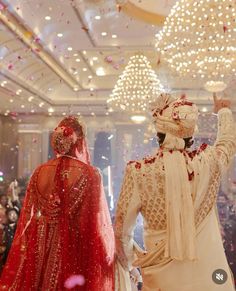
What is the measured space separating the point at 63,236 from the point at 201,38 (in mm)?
3290

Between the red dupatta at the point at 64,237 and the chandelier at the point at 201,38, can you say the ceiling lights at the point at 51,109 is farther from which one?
the red dupatta at the point at 64,237

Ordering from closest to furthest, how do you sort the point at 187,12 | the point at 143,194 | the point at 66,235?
the point at 143,194 < the point at 66,235 < the point at 187,12

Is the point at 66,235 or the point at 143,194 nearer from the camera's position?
the point at 143,194

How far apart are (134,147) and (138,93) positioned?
4940 mm

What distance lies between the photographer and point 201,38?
5.09m

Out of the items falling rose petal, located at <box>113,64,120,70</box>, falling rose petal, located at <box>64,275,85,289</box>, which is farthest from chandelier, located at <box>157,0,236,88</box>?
falling rose petal, located at <box>113,64,120,70</box>

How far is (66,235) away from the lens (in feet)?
7.89

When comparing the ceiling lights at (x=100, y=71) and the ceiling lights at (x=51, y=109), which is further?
the ceiling lights at (x=51, y=109)

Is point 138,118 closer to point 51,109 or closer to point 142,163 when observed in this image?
point 51,109

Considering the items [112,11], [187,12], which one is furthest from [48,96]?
[187,12]

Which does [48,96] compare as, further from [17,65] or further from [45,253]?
[45,253]

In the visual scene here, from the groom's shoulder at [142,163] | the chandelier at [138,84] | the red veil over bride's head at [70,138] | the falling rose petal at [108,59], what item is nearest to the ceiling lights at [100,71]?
the falling rose petal at [108,59]

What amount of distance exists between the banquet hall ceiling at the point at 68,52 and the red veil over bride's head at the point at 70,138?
13.3 feet

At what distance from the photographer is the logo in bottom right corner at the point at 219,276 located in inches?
83.5
